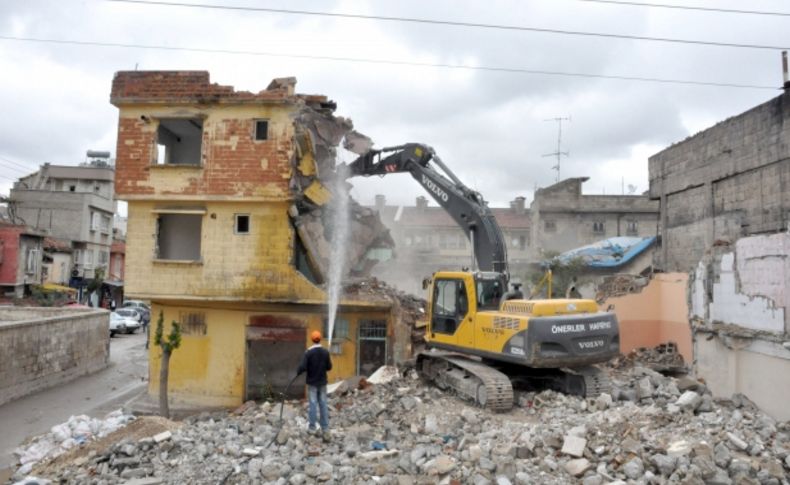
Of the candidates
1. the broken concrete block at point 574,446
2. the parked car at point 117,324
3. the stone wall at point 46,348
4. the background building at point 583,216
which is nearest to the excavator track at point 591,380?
the broken concrete block at point 574,446

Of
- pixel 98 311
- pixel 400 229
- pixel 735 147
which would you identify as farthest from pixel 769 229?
pixel 98 311

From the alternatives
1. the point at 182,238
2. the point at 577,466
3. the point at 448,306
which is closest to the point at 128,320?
the point at 182,238

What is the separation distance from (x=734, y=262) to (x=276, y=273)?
11739mm

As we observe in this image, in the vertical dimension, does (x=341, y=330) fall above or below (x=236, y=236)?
below

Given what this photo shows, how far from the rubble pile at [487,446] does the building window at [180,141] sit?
37.4 ft

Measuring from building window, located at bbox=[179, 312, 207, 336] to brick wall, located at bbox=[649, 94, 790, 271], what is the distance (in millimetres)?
14635

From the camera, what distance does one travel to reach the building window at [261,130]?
17.1m

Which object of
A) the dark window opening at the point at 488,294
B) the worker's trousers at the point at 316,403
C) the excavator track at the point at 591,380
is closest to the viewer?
the worker's trousers at the point at 316,403

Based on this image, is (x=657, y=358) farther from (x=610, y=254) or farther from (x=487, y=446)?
(x=610, y=254)

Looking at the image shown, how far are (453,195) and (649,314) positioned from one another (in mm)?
8419

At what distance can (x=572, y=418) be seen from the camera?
9141mm

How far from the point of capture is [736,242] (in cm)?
1152

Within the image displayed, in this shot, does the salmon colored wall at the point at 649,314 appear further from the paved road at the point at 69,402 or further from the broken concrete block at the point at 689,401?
the paved road at the point at 69,402


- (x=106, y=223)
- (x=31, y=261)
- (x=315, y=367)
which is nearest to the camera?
(x=315, y=367)
